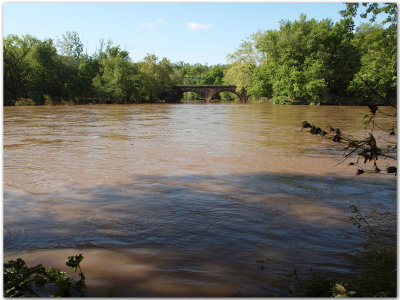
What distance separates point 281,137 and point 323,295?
8.82 metres

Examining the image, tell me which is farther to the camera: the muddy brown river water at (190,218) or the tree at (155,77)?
the tree at (155,77)

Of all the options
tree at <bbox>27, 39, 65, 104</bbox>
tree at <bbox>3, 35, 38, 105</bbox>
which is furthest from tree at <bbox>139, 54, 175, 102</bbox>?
tree at <bbox>3, 35, 38, 105</bbox>

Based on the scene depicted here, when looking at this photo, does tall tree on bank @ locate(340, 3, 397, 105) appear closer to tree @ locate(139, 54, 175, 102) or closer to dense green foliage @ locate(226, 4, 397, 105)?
dense green foliage @ locate(226, 4, 397, 105)

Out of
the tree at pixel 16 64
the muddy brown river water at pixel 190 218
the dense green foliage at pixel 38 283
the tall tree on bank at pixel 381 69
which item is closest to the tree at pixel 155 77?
the tree at pixel 16 64

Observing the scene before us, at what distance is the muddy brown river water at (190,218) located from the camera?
241cm

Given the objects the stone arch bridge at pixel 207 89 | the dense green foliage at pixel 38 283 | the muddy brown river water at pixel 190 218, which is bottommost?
the muddy brown river water at pixel 190 218

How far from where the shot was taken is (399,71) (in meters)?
2.33

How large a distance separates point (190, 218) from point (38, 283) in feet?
5.70

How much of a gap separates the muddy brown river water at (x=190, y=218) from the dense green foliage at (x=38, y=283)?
123 millimetres

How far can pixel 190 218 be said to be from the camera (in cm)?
354

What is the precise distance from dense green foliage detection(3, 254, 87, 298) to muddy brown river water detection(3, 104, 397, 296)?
0.40ft

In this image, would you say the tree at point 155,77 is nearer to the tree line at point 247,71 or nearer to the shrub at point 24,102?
the tree line at point 247,71

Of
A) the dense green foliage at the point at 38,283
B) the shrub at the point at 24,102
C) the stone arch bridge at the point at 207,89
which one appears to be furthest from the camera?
the stone arch bridge at the point at 207,89

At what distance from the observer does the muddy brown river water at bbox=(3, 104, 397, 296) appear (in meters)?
2.41
